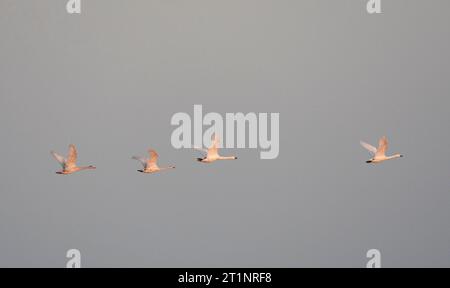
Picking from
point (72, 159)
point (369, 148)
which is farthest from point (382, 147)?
point (72, 159)

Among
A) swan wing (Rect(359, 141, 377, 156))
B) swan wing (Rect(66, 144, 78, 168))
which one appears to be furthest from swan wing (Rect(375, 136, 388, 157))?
swan wing (Rect(66, 144, 78, 168))

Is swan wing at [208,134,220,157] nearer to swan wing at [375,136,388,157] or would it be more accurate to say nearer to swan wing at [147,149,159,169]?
swan wing at [147,149,159,169]

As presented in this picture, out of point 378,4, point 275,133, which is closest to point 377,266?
point 275,133

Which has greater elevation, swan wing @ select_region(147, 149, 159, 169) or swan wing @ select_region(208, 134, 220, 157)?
swan wing @ select_region(208, 134, 220, 157)

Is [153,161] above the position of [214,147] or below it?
below

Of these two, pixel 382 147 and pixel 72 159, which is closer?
pixel 72 159

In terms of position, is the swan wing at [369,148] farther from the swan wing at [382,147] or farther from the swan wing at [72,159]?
the swan wing at [72,159]

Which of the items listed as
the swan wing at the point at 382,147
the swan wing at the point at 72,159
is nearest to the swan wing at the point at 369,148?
the swan wing at the point at 382,147

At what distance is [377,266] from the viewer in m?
86.4

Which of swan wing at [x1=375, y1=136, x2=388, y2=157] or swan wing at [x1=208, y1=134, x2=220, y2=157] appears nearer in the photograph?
swan wing at [x1=208, y1=134, x2=220, y2=157]

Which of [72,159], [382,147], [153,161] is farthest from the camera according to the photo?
[382,147]

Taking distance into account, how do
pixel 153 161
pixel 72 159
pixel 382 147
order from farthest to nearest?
pixel 382 147, pixel 153 161, pixel 72 159

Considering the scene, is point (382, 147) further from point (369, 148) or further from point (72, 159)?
point (72, 159)

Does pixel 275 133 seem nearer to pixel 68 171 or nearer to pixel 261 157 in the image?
pixel 261 157
